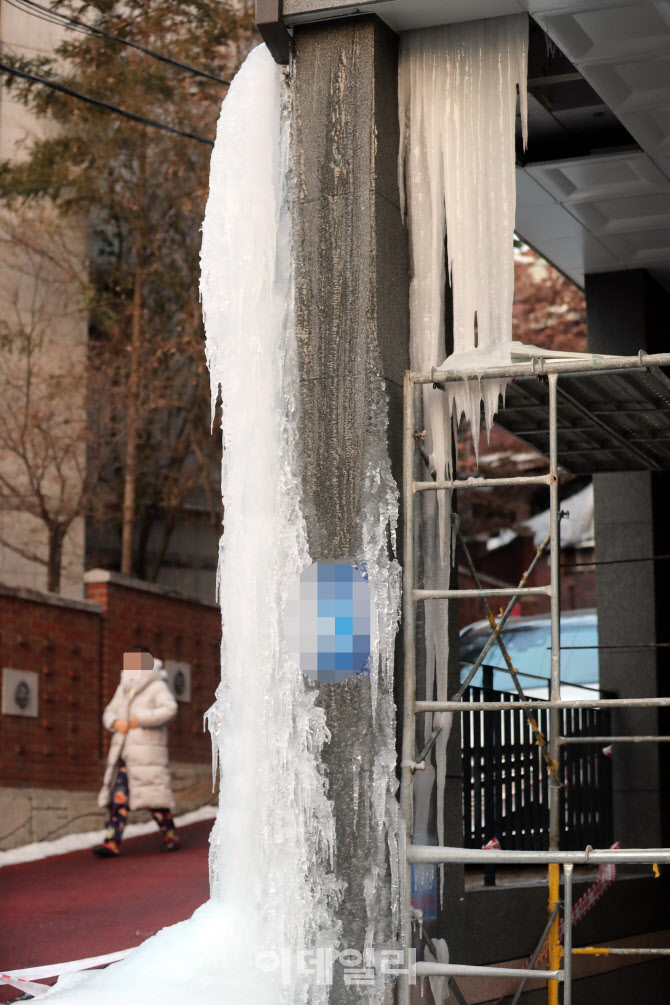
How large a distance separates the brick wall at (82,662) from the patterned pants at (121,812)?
1.53m

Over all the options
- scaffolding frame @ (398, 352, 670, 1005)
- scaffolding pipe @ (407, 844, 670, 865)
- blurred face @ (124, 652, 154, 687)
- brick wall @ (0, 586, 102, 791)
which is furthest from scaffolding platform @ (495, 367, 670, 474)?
Result: brick wall @ (0, 586, 102, 791)

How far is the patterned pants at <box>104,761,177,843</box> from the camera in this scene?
41.4ft

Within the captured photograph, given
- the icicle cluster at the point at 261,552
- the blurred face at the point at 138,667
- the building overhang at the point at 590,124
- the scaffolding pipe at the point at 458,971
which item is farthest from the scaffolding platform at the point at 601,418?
the blurred face at the point at 138,667

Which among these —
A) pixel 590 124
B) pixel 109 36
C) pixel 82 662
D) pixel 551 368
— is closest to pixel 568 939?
pixel 551 368

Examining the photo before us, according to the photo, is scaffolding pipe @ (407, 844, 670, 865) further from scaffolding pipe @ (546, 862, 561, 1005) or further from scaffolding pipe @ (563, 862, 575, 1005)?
scaffolding pipe @ (546, 862, 561, 1005)

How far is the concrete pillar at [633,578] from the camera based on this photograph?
10.0 m

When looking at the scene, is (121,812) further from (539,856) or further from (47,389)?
(539,856)

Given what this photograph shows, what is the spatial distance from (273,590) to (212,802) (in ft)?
38.6

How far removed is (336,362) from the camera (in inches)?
241

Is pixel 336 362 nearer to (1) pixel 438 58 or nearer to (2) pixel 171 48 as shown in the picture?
(1) pixel 438 58

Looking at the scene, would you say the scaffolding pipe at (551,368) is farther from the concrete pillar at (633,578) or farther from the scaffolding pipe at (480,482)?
the concrete pillar at (633,578)

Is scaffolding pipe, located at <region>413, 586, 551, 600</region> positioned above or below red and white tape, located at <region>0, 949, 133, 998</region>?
above

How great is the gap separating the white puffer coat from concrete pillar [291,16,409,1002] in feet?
23.7

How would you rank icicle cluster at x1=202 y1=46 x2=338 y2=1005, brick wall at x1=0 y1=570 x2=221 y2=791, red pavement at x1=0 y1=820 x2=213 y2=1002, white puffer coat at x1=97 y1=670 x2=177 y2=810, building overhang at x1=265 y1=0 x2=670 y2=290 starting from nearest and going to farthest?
1. icicle cluster at x1=202 y1=46 x2=338 y2=1005
2. building overhang at x1=265 y1=0 x2=670 y2=290
3. red pavement at x1=0 y1=820 x2=213 y2=1002
4. white puffer coat at x1=97 y1=670 x2=177 y2=810
5. brick wall at x1=0 y1=570 x2=221 y2=791
